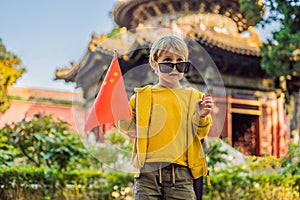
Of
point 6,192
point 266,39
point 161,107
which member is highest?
point 266,39

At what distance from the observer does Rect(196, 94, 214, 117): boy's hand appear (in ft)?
6.84

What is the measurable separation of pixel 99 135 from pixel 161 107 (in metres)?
6.26

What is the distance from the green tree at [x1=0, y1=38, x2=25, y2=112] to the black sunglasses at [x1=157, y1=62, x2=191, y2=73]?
1309 cm

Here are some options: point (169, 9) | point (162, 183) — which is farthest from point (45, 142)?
point (169, 9)

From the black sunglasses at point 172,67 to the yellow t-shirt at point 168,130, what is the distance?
4.5 inches

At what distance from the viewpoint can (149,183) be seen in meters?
2.14

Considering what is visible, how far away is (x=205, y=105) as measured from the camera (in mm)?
2090

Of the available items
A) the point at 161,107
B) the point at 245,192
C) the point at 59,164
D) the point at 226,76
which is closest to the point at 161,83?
the point at 161,107

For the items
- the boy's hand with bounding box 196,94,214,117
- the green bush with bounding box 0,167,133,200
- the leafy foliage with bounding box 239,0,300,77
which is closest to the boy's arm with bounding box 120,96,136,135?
the boy's hand with bounding box 196,94,214,117

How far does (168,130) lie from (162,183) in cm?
21

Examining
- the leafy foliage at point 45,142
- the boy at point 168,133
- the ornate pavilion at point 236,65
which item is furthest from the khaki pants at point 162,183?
the ornate pavilion at point 236,65

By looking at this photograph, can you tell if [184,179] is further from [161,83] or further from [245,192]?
[245,192]

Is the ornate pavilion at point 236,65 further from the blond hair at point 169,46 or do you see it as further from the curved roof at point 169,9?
the blond hair at point 169,46

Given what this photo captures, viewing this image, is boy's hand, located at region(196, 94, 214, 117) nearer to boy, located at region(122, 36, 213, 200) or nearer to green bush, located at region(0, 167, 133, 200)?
boy, located at region(122, 36, 213, 200)
